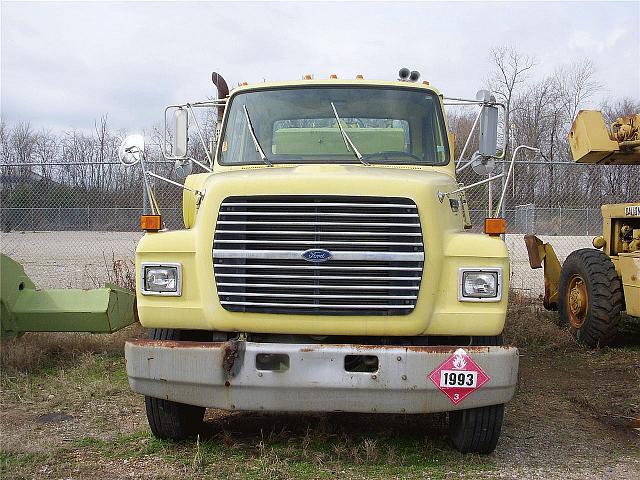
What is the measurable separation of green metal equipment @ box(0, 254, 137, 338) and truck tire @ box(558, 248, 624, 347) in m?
4.97

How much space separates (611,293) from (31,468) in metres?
5.95

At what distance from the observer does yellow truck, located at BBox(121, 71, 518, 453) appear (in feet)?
12.5

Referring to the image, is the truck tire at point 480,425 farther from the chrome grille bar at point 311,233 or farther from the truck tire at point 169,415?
the truck tire at point 169,415

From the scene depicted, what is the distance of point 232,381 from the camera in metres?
3.84

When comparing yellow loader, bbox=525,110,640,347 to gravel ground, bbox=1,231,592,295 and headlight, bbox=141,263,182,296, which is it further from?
headlight, bbox=141,263,182,296

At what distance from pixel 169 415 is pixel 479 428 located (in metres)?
1.91

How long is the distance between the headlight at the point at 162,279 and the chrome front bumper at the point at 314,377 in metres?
0.29

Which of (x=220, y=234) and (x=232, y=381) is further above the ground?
(x=220, y=234)

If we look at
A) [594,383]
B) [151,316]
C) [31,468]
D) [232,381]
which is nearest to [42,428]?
[31,468]

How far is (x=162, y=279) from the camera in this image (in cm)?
401

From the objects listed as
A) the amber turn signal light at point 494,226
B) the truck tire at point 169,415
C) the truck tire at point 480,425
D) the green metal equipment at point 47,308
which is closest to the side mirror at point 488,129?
the amber turn signal light at point 494,226

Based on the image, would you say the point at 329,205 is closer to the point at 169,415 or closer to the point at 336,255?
the point at 336,255

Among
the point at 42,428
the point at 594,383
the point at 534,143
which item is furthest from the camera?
the point at 534,143

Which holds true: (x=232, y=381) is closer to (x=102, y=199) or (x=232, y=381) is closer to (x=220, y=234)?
(x=220, y=234)
